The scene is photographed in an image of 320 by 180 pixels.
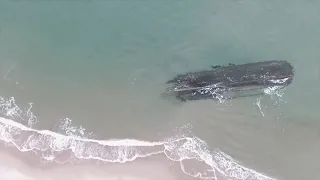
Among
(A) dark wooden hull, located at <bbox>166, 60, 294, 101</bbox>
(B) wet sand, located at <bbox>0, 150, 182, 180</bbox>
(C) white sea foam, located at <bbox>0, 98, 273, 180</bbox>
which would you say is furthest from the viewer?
(A) dark wooden hull, located at <bbox>166, 60, 294, 101</bbox>

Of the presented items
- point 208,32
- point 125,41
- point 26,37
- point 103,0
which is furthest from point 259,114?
point 26,37

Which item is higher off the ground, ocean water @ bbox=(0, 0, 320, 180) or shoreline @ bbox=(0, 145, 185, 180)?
ocean water @ bbox=(0, 0, 320, 180)

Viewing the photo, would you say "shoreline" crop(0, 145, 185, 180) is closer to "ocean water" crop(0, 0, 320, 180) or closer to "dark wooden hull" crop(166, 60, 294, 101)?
"ocean water" crop(0, 0, 320, 180)

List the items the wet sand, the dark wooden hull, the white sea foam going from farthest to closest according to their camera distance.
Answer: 1. the dark wooden hull
2. the white sea foam
3. the wet sand

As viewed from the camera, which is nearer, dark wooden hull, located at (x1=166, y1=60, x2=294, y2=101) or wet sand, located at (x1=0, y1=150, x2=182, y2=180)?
wet sand, located at (x1=0, y1=150, x2=182, y2=180)

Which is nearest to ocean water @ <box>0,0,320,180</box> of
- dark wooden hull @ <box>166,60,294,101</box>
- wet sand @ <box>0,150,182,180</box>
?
wet sand @ <box>0,150,182,180</box>

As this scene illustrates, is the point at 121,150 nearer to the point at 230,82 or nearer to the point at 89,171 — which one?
the point at 89,171

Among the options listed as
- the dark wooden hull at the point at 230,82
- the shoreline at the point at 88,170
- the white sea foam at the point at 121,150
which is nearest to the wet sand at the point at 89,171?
the shoreline at the point at 88,170
